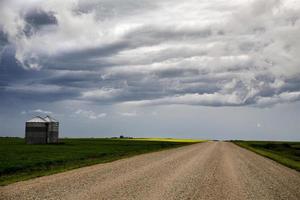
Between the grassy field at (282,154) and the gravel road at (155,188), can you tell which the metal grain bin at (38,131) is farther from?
the gravel road at (155,188)

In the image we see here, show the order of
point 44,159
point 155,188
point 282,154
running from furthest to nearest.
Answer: point 282,154 → point 44,159 → point 155,188

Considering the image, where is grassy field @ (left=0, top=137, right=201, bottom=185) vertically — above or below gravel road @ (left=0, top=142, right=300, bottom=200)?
above

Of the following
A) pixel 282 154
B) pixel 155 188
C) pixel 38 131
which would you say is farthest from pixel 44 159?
pixel 38 131

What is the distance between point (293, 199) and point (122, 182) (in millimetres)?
8099

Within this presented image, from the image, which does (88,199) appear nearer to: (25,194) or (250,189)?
(25,194)

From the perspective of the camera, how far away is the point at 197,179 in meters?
21.7

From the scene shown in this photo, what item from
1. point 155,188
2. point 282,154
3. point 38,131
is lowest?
point 155,188

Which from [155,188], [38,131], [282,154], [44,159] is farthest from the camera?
[38,131]

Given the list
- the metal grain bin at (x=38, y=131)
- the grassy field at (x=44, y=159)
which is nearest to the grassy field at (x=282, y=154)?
the grassy field at (x=44, y=159)

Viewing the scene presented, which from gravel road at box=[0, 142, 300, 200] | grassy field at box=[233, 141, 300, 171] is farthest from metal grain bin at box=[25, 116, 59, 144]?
gravel road at box=[0, 142, 300, 200]

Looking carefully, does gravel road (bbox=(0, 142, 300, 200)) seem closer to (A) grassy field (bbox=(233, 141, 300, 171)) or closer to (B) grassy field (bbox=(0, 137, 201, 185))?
(B) grassy field (bbox=(0, 137, 201, 185))

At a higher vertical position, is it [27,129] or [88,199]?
[27,129]

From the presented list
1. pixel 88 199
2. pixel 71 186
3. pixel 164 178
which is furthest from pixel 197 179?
pixel 88 199

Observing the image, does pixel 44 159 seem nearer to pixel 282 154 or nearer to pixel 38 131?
Answer: pixel 282 154
